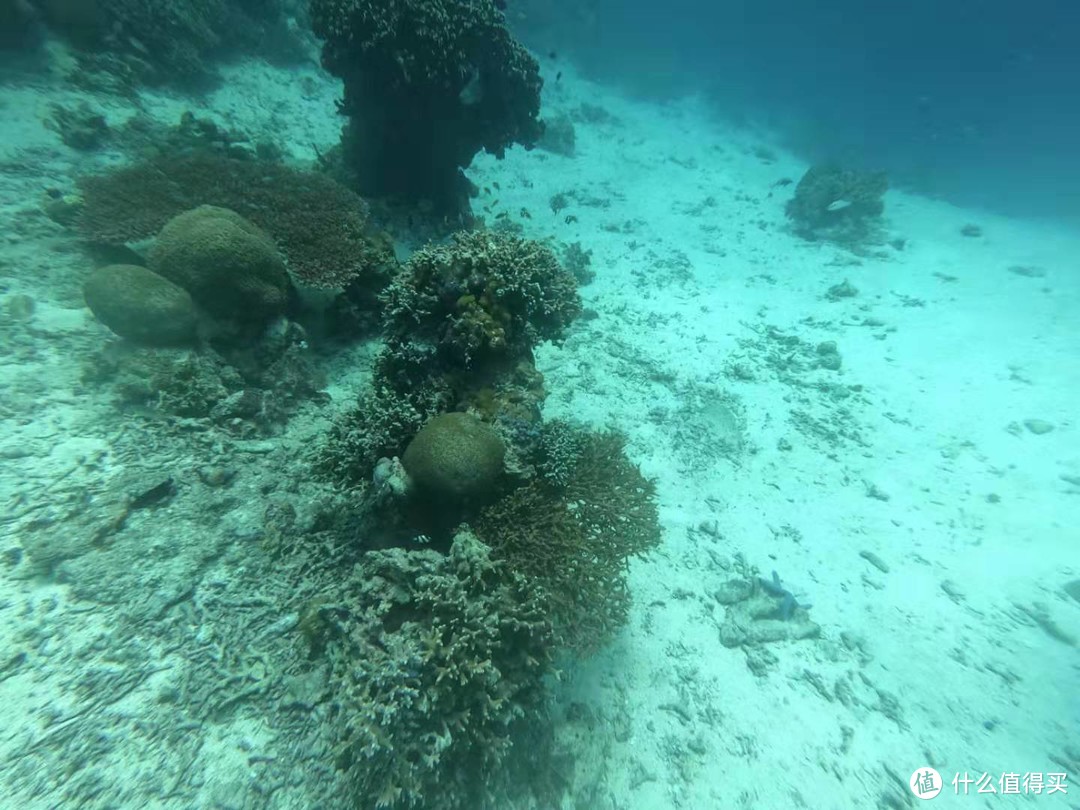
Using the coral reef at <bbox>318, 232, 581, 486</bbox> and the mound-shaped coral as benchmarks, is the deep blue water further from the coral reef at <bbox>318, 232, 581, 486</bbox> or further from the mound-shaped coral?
the coral reef at <bbox>318, 232, 581, 486</bbox>

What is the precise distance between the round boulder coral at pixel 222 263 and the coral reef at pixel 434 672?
11.8ft

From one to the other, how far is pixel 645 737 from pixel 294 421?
18.0 ft

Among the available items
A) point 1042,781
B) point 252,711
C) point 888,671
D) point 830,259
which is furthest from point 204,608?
point 830,259

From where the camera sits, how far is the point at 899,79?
42.4 m

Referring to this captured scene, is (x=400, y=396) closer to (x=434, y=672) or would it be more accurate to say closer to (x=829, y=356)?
(x=434, y=672)

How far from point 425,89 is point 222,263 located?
577 cm

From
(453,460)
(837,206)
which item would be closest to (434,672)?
(453,460)

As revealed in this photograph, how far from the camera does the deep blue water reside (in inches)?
1206

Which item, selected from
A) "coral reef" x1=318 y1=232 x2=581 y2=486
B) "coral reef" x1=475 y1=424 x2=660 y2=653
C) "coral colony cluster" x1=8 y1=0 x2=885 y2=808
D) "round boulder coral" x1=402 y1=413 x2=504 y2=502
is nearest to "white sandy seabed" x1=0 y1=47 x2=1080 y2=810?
"coral colony cluster" x1=8 y1=0 x2=885 y2=808

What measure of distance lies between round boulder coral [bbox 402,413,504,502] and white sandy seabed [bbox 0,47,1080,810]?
1.68 meters

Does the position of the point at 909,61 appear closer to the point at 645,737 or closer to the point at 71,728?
the point at 645,737

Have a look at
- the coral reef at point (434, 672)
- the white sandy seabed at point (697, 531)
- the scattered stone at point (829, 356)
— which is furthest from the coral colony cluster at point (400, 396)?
the scattered stone at point (829, 356)

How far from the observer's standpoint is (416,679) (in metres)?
3.46

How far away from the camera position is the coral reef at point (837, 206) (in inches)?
A: 703
